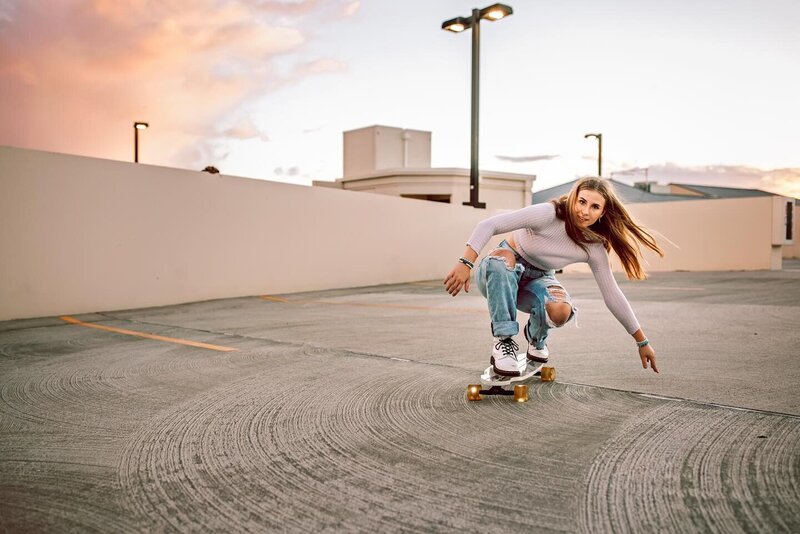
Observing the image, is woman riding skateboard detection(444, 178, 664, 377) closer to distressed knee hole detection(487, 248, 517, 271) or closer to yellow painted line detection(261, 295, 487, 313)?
distressed knee hole detection(487, 248, 517, 271)

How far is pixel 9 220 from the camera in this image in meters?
6.27

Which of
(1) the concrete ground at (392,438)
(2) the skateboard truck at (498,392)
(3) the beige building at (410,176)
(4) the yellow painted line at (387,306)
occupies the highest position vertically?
(3) the beige building at (410,176)

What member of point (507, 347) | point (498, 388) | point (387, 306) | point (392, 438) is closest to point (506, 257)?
point (507, 347)

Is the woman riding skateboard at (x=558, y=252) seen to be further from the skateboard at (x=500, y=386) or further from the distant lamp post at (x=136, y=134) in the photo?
the distant lamp post at (x=136, y=134)

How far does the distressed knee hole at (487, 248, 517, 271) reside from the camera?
291cm

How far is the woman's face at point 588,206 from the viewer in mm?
2809

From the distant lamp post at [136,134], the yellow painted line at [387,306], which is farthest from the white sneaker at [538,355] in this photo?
the distant lamp post at [136,134]

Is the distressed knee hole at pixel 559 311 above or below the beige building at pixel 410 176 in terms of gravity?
below

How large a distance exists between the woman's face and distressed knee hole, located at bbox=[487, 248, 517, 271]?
1.38ft

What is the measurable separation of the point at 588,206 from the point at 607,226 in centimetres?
22

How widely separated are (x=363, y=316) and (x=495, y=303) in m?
3.78

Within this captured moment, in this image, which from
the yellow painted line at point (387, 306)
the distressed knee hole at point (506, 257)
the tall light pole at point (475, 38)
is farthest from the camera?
the tall light pole at point (475, 38)

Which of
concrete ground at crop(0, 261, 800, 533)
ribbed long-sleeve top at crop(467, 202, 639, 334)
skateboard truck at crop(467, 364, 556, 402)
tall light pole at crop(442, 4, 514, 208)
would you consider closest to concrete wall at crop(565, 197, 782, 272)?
tall light pole at crop(442, 4, 514, 208)

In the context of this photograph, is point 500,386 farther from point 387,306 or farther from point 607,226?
point 387,306
